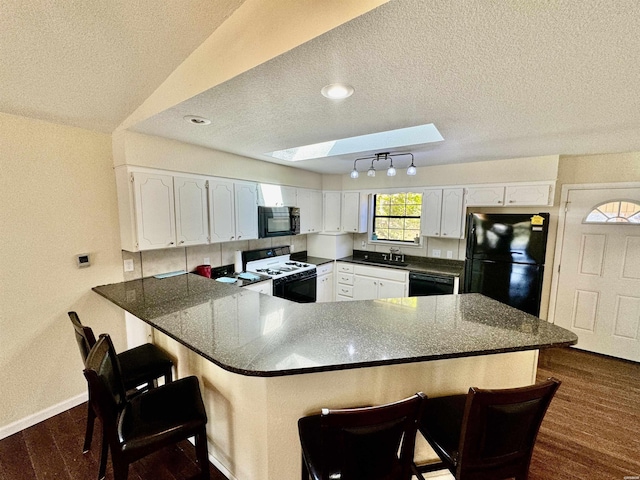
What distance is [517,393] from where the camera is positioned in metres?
1.05

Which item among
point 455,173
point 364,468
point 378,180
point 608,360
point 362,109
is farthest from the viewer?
point 378,180

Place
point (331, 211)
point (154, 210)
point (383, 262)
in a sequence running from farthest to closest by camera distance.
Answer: point (331, 211) < point (383, 262) < point (154, 210)

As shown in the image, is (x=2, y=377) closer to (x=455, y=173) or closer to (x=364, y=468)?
(x=364, y=468)

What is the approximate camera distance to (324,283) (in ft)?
14.5

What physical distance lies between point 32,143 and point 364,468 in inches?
119

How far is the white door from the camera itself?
310cm

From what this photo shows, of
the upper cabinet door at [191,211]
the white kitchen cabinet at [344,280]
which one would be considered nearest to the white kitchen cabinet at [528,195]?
the white kitchen cabinet at [344,280]

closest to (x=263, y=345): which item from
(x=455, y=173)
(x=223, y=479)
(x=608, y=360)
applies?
(x=223, y=479)

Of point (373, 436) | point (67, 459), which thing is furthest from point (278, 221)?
point (373, 436)

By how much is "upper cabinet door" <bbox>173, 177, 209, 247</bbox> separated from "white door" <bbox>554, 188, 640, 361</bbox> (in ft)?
14.3

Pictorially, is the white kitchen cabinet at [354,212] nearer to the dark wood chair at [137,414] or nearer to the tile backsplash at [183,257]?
the tile backsplash at [183,257]

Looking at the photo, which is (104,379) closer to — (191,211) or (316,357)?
(316,357)

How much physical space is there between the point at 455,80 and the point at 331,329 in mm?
1503

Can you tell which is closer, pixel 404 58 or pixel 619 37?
pixel 619 37
